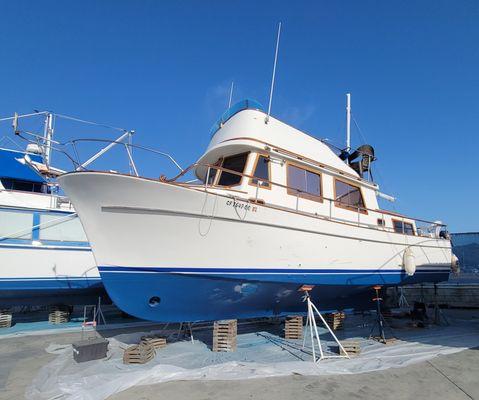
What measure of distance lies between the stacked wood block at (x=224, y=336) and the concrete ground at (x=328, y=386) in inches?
70.8

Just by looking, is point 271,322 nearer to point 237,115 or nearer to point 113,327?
point 113,327

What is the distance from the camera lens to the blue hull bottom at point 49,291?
35.6 feet

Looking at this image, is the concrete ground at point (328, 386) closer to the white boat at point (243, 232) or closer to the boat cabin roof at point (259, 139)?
the white boat at point (243, 232)

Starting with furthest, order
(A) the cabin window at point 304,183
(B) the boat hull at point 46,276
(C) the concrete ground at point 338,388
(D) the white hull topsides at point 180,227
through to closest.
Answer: (B) the boat hull at point 46,276, (A) the cabin window at point 304,183, (D) the white hull topsides at point 180,227, (C) the concrete ground at point 338,388

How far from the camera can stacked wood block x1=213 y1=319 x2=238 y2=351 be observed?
6980mm

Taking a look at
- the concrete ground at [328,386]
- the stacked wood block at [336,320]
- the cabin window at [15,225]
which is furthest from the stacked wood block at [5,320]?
the stacked wood block at [336,320]

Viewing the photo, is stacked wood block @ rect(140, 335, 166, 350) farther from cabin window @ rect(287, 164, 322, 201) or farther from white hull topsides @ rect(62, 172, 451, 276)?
cabin window @ rect(287, 164, 322, 201)

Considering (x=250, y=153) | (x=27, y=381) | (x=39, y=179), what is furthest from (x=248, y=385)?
(x=39, y=179)

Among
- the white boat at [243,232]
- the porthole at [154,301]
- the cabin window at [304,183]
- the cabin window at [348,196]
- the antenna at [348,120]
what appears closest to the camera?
the white boat at [243,232]

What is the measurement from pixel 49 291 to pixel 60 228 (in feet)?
7.07

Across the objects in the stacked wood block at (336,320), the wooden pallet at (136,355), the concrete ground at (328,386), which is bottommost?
the concrete ground at (328,386)

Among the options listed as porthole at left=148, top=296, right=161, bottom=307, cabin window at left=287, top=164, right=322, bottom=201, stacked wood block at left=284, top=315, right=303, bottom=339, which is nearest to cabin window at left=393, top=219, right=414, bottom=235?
cabin window at left=287, top=164, right=322, bottom=201

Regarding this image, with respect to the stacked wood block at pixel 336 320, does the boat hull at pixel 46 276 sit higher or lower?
Result: higher

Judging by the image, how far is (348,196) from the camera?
9273mm
